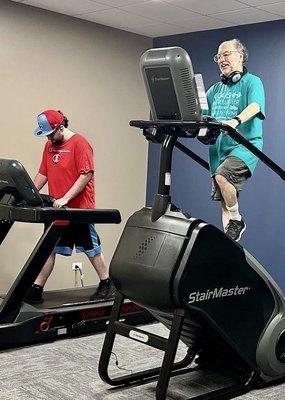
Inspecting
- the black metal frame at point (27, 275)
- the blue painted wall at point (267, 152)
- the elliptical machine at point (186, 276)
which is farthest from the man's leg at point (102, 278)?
the blue painted wall at point (267, 152)

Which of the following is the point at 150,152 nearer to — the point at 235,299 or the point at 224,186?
the point at 224,186

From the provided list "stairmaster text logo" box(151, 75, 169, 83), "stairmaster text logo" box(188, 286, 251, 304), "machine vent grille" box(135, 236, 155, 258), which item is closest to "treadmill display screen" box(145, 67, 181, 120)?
"stairmaster text logo" box(151, 75, 169, 83)

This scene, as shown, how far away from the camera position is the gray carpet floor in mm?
3303

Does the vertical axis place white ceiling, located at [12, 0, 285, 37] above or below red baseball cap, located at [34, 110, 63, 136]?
above

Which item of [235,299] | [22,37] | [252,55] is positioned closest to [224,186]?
[235,299]

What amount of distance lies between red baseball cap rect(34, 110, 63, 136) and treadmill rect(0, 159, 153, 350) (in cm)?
58

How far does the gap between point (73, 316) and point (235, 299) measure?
1.54 metres

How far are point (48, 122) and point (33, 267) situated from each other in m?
1.22

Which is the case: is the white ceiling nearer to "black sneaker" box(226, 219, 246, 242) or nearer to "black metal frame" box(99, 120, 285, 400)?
"black sneaker" box(226, 219, 246, 242)

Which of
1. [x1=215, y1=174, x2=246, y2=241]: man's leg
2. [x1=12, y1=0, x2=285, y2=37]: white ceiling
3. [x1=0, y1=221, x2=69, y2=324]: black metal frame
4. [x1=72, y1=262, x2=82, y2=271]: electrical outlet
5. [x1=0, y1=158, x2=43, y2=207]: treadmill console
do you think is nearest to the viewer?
[x1=0, y1=158, x2=43, y2=207]: treadmill console

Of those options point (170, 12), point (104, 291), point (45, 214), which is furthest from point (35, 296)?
point (170, 12)

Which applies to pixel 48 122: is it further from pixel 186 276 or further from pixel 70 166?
pixel 186 276

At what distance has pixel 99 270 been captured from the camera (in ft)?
15.9

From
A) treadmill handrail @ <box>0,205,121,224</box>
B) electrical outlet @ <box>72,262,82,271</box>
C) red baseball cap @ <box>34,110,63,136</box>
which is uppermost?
red baseball cap @ <box>34,110,63,136</box>
